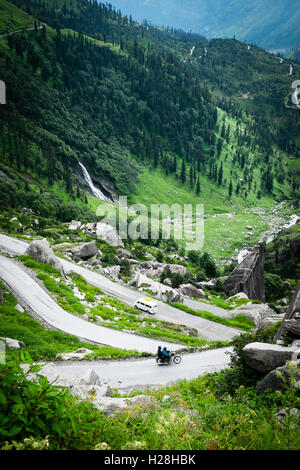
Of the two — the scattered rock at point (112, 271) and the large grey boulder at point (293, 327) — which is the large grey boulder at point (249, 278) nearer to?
the scattered rock at point (112, 271)

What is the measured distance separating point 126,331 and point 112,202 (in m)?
122

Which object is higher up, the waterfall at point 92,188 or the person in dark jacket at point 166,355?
the waterfall at point 92,188

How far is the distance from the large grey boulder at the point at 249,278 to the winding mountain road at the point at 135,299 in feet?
59.5

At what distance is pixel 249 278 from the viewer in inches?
2327

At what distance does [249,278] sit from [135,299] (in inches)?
1233

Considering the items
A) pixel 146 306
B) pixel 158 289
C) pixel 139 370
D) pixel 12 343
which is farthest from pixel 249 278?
pixel 12 343

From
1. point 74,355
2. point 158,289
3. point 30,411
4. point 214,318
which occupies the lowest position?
point 214,318

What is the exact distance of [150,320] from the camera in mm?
31828

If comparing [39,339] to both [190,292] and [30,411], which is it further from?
[190,292]

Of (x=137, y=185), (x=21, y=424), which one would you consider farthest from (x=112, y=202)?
(x=21, y=424)

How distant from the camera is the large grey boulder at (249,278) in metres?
59.1

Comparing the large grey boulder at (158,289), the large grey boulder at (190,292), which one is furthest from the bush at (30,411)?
the large grey boulder at (190,292)

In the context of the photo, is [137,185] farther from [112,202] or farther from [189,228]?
[189,228]
